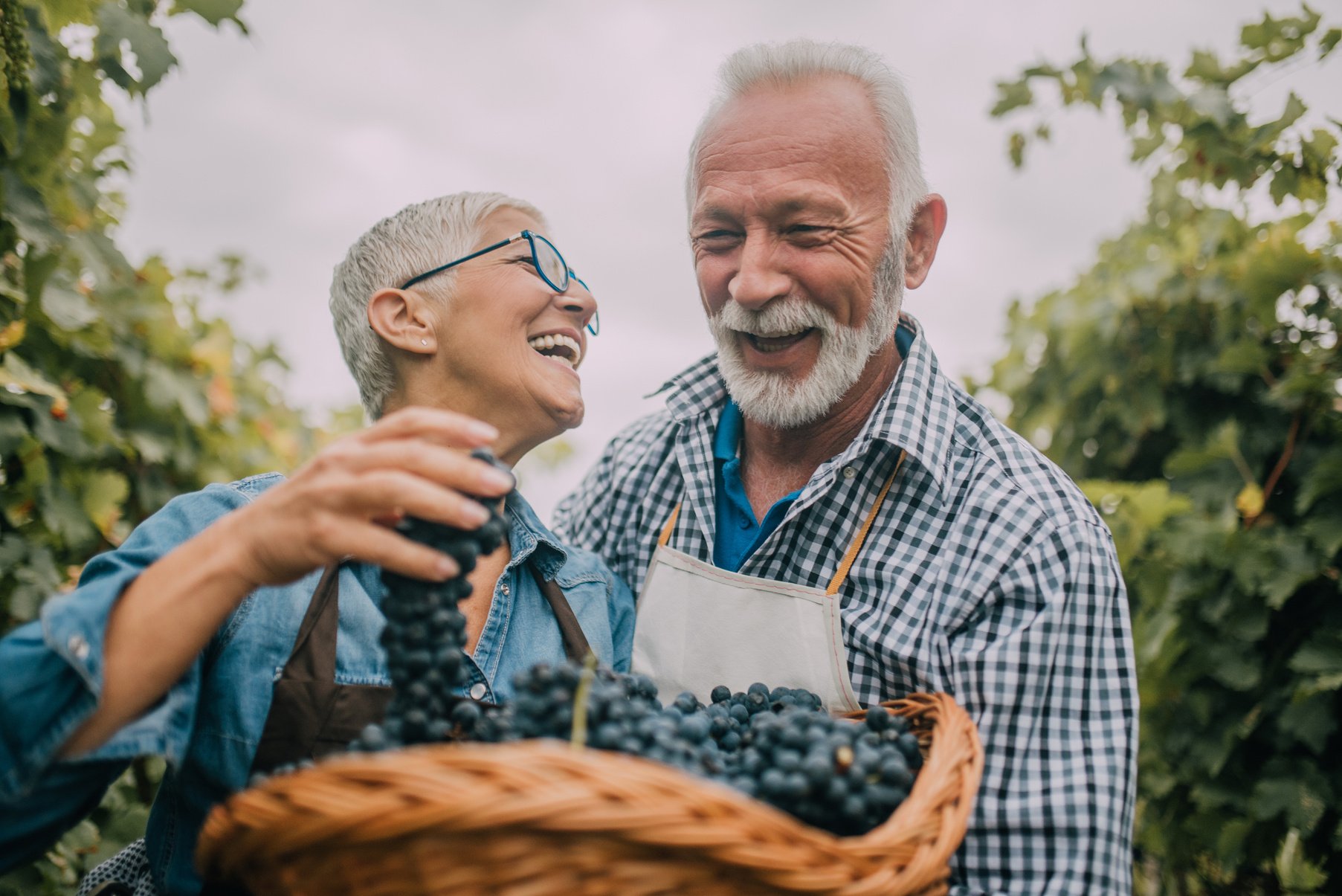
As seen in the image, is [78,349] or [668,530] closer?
[668,530]

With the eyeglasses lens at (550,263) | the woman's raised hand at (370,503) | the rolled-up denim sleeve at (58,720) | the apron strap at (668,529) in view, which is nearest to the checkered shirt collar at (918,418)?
the apron strap at (668,529)

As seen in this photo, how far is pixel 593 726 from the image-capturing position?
4.23ft

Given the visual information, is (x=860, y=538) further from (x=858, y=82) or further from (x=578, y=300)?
(x=858, y=82)

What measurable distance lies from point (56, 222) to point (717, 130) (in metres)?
1.72

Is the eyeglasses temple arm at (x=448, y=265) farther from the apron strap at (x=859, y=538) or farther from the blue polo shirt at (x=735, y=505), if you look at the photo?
the apron strap at (x=859, y=538)

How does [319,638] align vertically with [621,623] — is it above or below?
below

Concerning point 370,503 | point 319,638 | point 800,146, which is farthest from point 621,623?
point 800,146

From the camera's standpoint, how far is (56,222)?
2.39 meters

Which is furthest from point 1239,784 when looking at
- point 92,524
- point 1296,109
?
point 92,524

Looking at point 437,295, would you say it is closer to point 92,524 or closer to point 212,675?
point 212,675

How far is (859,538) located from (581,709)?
3.33 feet

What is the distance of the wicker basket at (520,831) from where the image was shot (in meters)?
1.00

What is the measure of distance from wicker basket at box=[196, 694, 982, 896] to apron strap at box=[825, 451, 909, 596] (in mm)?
916

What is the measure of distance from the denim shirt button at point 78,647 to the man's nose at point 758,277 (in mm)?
1508
